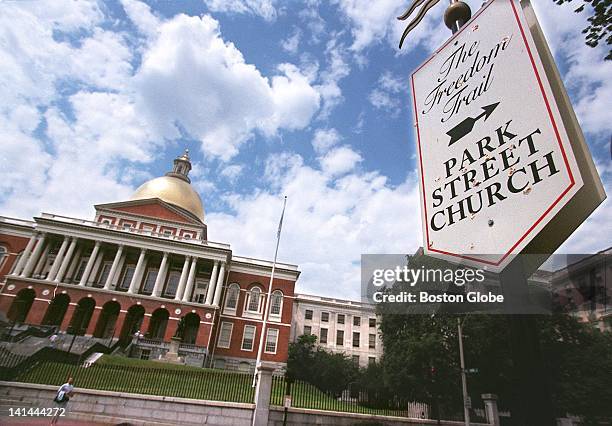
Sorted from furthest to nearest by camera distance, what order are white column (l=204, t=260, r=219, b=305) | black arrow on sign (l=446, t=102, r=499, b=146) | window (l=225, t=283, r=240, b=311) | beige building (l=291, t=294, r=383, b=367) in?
beige building (l=291, t=294, r=383, b=367), window (l=225, t=283, r=240, b=311), white column (l=204, t=260, r=219, b=305), black arrow on sign (l=446, t=102, r=499, b=146)

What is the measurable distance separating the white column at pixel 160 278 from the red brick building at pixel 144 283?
107mm

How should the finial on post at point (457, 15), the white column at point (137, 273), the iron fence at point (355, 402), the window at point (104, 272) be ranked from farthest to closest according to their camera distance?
the window at point (104, 272)
the white column at point (137, 273)
the iron fence at point (355, 402)
the finial on post at point (457, 15)

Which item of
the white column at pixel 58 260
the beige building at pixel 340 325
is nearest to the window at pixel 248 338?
the beige building at pixel 340 325

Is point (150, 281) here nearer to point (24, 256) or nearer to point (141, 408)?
point (24, 256)

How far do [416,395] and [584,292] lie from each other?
53.3 ft

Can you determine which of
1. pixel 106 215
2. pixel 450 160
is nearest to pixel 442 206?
pixel 450 160

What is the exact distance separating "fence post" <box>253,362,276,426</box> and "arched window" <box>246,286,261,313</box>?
1111 inches

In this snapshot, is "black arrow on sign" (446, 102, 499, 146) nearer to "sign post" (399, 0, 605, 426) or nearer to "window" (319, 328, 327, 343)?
"sign post" (399, 0, 605, 426)

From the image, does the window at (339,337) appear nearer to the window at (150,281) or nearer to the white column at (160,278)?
the white column at (160,278)

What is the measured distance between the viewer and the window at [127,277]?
3881 centimetres

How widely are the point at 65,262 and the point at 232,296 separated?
17.9 metres

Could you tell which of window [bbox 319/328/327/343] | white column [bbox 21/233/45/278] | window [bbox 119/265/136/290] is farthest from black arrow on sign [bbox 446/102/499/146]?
window [bbox 319/328/327/343]

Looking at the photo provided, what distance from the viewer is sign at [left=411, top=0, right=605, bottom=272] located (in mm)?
1662

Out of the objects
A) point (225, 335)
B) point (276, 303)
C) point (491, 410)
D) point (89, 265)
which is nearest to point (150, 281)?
point (89, 265)
